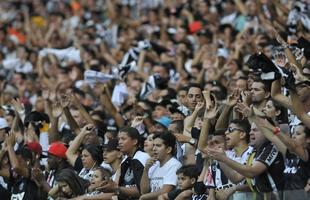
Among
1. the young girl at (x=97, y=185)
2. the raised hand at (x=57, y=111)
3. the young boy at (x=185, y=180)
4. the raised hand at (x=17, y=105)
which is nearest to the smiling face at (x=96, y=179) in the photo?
the young girl at (x=97, y=185)

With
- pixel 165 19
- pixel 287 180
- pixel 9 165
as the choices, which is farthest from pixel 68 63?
pixel 287 180

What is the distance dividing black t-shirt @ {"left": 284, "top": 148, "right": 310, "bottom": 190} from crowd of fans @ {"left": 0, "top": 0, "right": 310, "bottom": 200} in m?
0.01

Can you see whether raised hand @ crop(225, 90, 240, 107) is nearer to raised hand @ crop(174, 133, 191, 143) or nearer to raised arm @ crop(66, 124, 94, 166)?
raised hand @ crop(174, 133, 191, 143)

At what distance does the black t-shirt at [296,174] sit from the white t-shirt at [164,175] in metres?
1.24

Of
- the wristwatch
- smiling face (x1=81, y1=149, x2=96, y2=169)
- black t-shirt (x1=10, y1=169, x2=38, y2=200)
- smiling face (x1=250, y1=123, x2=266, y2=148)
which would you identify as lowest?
black t-shirt (x1=10, y1=169, x2=38, y2=200)

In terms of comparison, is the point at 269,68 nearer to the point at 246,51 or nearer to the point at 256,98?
the point at 256,98

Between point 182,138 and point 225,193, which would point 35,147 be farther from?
point 225,193

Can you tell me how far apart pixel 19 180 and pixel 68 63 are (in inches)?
317

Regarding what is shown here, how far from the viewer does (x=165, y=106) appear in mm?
14531

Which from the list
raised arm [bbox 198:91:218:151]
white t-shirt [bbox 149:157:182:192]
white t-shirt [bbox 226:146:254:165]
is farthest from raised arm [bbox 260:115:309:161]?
white t-shirt [bbox 149:157:182:192]

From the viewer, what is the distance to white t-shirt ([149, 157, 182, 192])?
11352 millimetres

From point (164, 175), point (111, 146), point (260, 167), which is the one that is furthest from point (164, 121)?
point (260, 167)

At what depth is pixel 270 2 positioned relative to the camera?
1745 centimetres

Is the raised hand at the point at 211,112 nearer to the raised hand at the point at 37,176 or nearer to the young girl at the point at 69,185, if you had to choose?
the young girl at the point at 69,185
